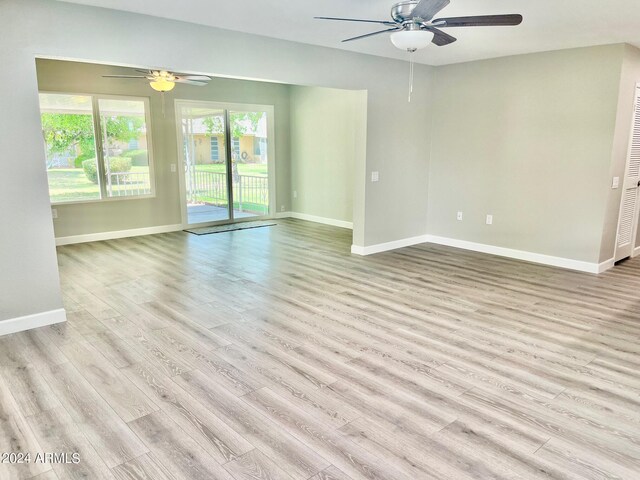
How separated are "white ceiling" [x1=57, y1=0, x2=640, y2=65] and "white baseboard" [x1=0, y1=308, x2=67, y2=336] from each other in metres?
2.46

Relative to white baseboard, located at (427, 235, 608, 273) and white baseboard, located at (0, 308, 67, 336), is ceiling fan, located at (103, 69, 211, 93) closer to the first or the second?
white baseboard, located at (0, 308, 67, 336)

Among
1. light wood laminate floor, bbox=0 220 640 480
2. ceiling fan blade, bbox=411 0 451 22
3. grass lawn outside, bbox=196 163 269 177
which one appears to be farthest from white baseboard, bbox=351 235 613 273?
ceiling fan blade, bbox=411 0 451 22

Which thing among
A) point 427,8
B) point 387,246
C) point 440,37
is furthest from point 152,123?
point 427,8

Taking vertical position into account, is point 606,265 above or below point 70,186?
below

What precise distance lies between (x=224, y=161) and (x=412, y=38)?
5.66 metres

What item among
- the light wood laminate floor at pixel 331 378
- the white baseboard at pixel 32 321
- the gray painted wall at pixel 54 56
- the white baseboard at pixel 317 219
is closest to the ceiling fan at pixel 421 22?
the gray painted wall at pixel 54 56

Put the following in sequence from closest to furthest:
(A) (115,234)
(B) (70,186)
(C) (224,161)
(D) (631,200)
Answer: (D) (631,200), (B) (70,186), (A) (115,234), (C) (224,161)

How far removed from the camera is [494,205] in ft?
19.5

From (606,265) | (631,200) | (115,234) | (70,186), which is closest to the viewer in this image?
(606,265)

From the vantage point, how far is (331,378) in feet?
9.19

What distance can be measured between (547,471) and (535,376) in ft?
3.08

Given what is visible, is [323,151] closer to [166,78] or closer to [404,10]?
[166,78]

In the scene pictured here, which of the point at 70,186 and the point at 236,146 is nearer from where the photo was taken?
the point at 70,186

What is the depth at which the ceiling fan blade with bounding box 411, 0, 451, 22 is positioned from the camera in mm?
2648
